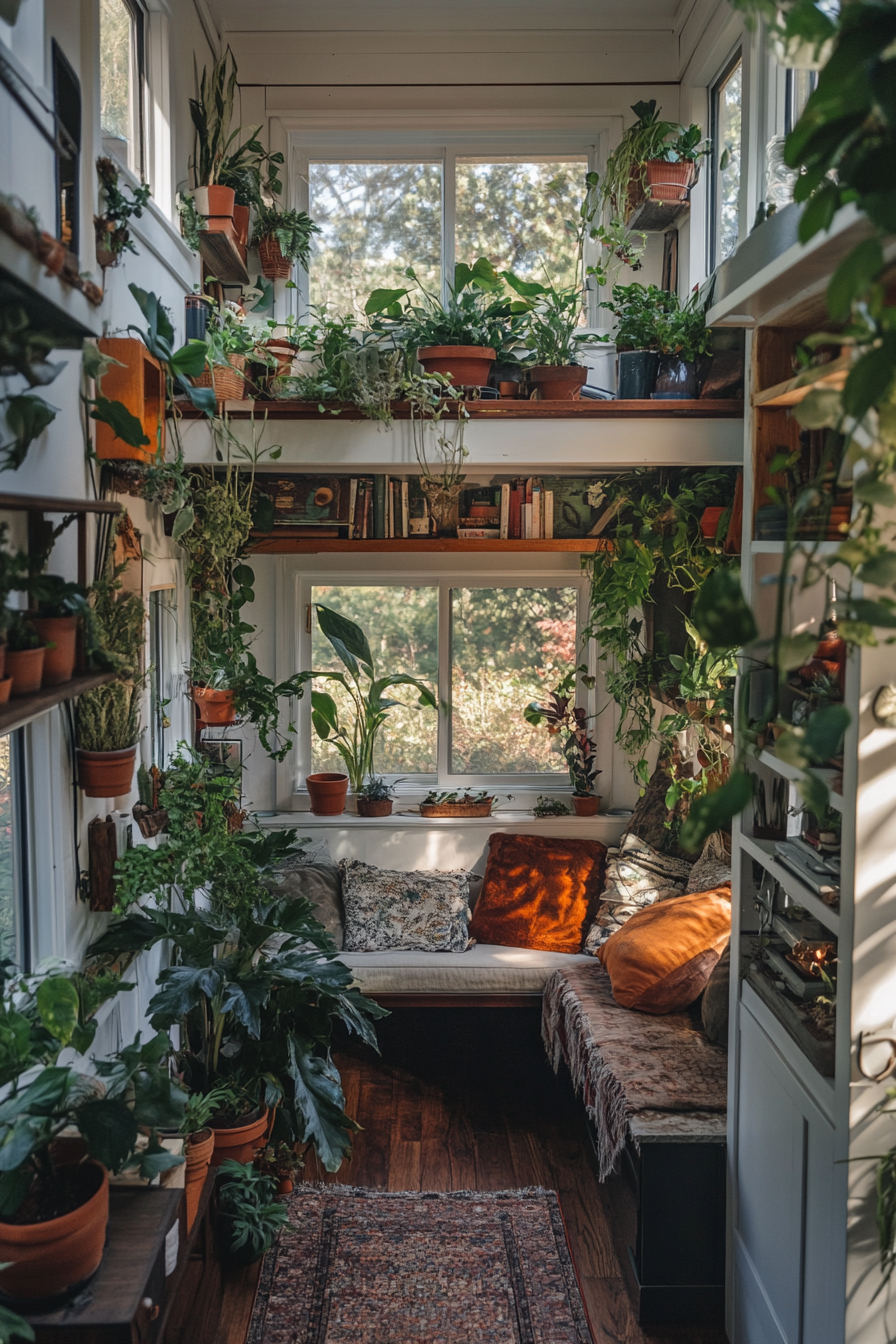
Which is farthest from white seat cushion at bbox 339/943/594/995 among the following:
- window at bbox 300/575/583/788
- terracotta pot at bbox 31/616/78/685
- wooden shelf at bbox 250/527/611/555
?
terracotta pot at bbox 31/616/78/685

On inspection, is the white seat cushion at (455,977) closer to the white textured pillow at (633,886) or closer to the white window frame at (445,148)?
the white textured pillow at (633,886)

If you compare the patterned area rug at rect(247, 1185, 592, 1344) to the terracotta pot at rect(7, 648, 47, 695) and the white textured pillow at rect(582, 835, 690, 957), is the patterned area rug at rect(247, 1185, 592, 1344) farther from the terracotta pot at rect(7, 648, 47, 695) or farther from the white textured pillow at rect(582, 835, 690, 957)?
the terracotta pot at rect(7, 648, 47, 695)

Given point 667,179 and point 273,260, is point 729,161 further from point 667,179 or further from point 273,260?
point 273,260

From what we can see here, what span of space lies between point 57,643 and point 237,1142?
192 cm

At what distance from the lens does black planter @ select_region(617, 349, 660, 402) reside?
3.76 meters

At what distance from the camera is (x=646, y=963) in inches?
149

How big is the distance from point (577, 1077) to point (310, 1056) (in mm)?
988

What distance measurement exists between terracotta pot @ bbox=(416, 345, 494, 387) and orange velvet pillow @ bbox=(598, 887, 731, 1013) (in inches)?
80.2

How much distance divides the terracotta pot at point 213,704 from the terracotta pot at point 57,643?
5.76 feet

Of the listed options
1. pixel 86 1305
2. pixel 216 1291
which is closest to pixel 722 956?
pixel 216 1291

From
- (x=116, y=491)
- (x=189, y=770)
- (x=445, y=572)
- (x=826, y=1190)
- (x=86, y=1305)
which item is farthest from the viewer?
(x=445, y=572)

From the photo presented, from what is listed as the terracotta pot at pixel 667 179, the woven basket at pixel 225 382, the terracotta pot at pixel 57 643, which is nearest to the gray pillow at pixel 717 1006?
the terracotta pot at pixel 57 643

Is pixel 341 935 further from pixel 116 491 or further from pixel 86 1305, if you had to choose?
pixel 86 1305

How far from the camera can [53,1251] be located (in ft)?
6.37
